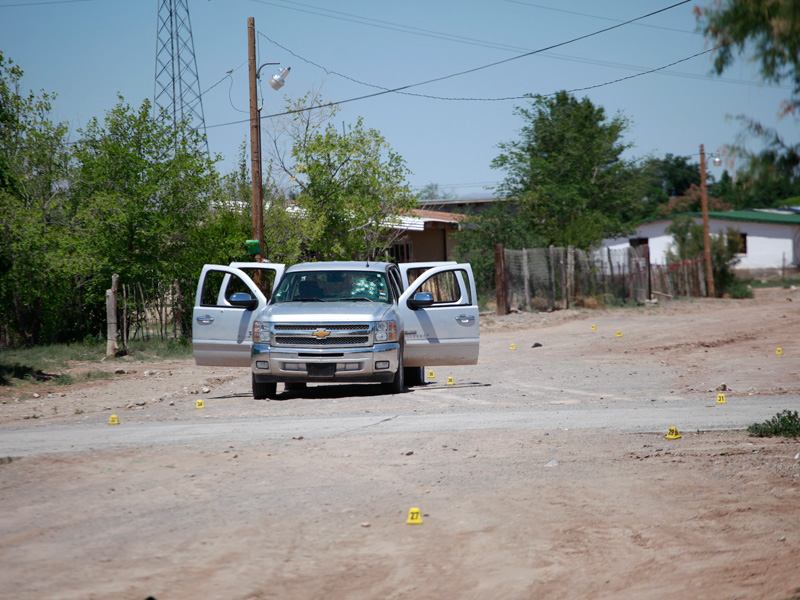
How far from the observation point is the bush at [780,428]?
338 inches

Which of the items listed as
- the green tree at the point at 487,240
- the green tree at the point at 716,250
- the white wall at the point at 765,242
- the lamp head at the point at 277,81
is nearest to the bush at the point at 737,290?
the green tree at the point at 716,250

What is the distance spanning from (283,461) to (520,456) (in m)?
2.17

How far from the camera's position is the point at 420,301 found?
1305 cm

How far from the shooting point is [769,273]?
2217 inches

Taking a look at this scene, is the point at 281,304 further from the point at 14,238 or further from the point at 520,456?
the point at 14,238

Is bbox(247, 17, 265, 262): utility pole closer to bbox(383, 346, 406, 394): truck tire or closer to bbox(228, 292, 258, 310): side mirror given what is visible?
bbox(228, 292, 258, 310): side mirror

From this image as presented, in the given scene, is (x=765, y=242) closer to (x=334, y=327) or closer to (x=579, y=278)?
(x=579, y=278)

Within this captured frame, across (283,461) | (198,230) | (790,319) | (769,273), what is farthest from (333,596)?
(769,273)

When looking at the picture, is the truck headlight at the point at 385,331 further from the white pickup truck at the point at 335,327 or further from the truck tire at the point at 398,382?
the truck tire at the point at 398,382

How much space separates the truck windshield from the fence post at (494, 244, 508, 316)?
17401 mm

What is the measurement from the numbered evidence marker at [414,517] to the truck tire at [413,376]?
840cm

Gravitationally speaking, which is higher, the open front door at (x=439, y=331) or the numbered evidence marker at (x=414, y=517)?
the open front door at (x=439, y=331)

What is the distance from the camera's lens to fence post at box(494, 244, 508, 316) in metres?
30.3

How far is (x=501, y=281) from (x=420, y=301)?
1772 cm
